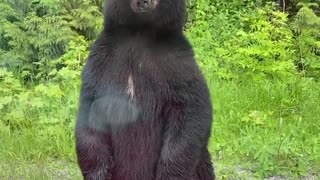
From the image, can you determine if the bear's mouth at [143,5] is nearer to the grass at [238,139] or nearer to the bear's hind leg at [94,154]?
the bear's hind leg at [94,154]

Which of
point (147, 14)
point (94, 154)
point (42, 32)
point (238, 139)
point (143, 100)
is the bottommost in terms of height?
point (238, 139)

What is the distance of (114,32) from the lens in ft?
10.6

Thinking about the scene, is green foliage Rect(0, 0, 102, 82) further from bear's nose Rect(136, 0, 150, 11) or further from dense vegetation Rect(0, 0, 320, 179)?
bear's nose Rect(136, 0, 150, 11)

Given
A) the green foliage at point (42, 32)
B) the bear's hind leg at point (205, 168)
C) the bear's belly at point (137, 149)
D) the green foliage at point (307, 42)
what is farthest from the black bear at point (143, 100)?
the green foliage at point (307, 42)

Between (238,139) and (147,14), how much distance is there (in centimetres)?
278

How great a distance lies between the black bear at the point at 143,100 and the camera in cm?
314

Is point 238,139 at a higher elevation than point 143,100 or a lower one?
lower

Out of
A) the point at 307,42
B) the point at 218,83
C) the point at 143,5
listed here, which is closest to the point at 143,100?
the point at 143,5

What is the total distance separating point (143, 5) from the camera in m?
3.05

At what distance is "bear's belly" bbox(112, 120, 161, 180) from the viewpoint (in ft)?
10.4

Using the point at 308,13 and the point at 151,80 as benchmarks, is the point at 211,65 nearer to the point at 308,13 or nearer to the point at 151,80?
the point at 308,13

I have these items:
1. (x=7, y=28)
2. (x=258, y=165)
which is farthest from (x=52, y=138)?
(x=7, y=28)

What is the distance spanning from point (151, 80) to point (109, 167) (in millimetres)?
488

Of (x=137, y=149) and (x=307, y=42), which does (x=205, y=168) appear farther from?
(x=307, y=42)
